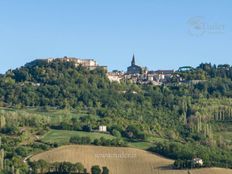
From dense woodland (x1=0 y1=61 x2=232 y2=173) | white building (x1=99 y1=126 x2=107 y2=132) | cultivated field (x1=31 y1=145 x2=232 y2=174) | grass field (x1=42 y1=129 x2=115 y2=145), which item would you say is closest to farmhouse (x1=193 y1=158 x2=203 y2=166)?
dense woodland (x1=0 y1=61 x2=232 y2=173)

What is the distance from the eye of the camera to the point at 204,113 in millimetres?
114125

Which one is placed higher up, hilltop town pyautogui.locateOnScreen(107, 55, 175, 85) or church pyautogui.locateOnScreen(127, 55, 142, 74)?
church pyautogui.locateOnScreen(127, 55, 142, 74)

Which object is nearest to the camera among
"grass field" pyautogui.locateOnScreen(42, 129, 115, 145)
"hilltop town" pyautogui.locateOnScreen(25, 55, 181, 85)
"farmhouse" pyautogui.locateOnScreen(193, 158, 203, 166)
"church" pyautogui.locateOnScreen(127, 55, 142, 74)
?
"farmhouse" pyautogui.locateOnScreen(193, 158, 203, 166)

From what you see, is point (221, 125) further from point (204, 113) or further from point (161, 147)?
point (161, 147)

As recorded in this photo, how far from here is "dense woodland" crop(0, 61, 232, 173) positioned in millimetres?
94938

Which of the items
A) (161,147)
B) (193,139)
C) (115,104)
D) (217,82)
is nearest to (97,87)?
(115,104)

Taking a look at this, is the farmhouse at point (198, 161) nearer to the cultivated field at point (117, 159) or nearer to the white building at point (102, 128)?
the cultivated field at point (117, 159)

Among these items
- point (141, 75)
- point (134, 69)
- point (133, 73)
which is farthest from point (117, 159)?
point (134, 69)

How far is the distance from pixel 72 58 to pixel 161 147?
60.5m

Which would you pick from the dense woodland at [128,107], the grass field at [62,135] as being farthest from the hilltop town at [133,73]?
the grass field at [62,135]

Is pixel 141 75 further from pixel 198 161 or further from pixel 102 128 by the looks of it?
pixel 198 161

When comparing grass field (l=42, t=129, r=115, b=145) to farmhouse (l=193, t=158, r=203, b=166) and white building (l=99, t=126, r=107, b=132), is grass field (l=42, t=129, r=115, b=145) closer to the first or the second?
white building (l=99, t=126, r=107, b=132)

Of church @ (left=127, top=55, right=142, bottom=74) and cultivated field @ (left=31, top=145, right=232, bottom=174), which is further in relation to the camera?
church @ (left=127, top=55, right=142, bottom=74)

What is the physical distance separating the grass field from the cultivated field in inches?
112
